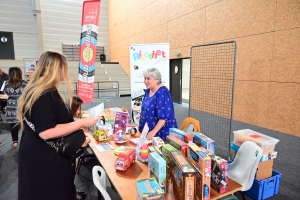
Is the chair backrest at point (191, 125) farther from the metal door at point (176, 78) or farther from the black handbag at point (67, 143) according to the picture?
the metal door at point (176, 78)

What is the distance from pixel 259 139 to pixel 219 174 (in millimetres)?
1249

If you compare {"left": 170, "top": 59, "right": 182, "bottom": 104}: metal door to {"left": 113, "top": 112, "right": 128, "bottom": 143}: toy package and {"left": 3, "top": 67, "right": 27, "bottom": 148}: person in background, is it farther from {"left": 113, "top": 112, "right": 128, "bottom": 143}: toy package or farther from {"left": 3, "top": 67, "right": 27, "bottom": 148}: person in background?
{"left": 113, "top": 112, "right": 128, "bottom": 143}: toy package

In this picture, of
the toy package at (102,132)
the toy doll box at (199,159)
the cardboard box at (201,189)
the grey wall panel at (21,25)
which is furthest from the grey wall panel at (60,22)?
the cardboard box at (201,189)

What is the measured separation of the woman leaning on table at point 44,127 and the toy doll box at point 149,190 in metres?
0.55

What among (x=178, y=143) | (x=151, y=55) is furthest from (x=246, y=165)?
(x=151, y=55)

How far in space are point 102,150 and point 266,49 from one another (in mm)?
3777

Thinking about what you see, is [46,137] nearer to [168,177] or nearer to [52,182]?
[52,182]

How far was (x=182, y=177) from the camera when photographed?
3.25 feet

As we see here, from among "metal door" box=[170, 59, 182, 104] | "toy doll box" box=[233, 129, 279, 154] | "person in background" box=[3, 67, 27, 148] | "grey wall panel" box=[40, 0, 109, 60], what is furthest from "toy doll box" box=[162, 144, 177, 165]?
"grey wall panel" box=[40, 0, 109, 60]

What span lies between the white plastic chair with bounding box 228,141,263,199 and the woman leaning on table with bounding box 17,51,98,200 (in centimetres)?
132

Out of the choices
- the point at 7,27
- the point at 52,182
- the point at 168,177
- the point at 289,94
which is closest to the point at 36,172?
the point at 52,182

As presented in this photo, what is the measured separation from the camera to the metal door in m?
6.62

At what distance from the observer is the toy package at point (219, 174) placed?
1.08m

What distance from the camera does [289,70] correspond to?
357cm
